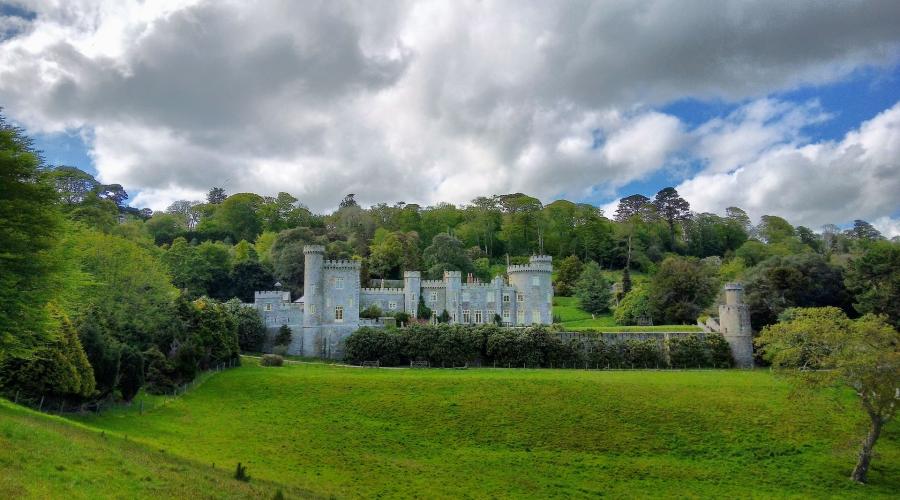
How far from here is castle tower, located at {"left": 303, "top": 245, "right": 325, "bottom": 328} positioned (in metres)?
52.7

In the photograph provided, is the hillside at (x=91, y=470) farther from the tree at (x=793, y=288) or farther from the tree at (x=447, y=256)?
the tree at (x=447, y=256)

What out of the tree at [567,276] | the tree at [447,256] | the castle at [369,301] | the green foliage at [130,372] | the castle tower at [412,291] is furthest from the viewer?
the tree at [567,276]

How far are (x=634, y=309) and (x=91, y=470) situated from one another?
5219cm

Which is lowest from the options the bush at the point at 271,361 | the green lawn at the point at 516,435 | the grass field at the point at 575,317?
the green lawn at the point at 516,435

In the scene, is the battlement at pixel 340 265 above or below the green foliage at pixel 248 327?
above

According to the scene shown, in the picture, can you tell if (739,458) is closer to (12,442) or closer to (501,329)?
(501,329)

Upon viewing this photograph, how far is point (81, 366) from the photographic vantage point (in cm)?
2669

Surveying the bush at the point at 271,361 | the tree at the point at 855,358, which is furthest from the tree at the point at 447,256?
the tree at the point at 855,358

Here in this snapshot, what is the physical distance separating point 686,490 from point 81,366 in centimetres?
2555

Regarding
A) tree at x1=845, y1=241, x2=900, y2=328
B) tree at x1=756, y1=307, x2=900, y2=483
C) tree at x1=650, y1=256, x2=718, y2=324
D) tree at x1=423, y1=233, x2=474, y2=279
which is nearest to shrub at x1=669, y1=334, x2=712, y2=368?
tree at x1=650, y1=256, x2=718, y2=324

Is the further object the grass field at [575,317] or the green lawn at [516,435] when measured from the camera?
the grass field at [575,317]

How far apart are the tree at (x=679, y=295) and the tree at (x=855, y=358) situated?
2868 cm

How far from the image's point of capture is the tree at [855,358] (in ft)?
87.4

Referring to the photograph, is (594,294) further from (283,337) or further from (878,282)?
(283,337)
